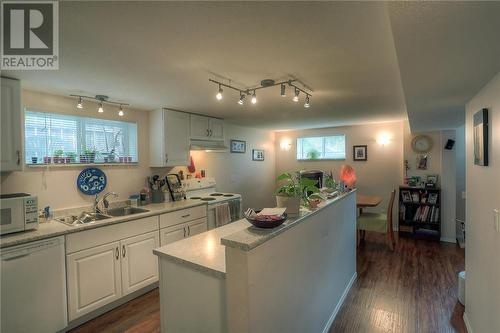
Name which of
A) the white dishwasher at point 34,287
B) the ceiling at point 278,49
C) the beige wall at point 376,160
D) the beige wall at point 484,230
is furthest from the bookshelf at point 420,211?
the white dishwasher at point 34,287

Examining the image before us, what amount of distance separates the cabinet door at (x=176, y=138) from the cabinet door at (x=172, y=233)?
0.91 m

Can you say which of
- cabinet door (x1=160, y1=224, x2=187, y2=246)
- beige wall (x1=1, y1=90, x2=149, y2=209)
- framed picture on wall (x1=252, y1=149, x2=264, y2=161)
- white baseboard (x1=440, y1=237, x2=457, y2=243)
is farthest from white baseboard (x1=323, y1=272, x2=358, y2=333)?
framed picture on wall (x1=252, y1=149, x2=264, y2=161)

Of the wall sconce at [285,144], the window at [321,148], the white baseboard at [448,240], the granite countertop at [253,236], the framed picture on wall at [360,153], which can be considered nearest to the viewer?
the granite countertop at [253,236]

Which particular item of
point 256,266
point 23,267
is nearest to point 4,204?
point 23,267

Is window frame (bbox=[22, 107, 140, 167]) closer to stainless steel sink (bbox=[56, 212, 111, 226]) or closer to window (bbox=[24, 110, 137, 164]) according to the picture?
window (bbox=[24, 110, 137, 164])

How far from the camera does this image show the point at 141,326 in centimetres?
228

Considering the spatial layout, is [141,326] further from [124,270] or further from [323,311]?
[323,311]

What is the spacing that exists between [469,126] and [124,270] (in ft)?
11.8

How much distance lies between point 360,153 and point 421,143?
1103 millimetres

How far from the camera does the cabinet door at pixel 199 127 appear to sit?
385 cm

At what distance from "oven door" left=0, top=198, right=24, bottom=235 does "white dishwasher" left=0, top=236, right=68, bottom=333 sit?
211 mm

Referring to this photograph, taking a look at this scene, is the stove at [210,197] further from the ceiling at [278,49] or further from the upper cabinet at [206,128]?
the ceiling at [278,49]

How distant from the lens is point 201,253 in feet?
5.35

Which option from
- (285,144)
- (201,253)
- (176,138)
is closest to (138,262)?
(201,253)
